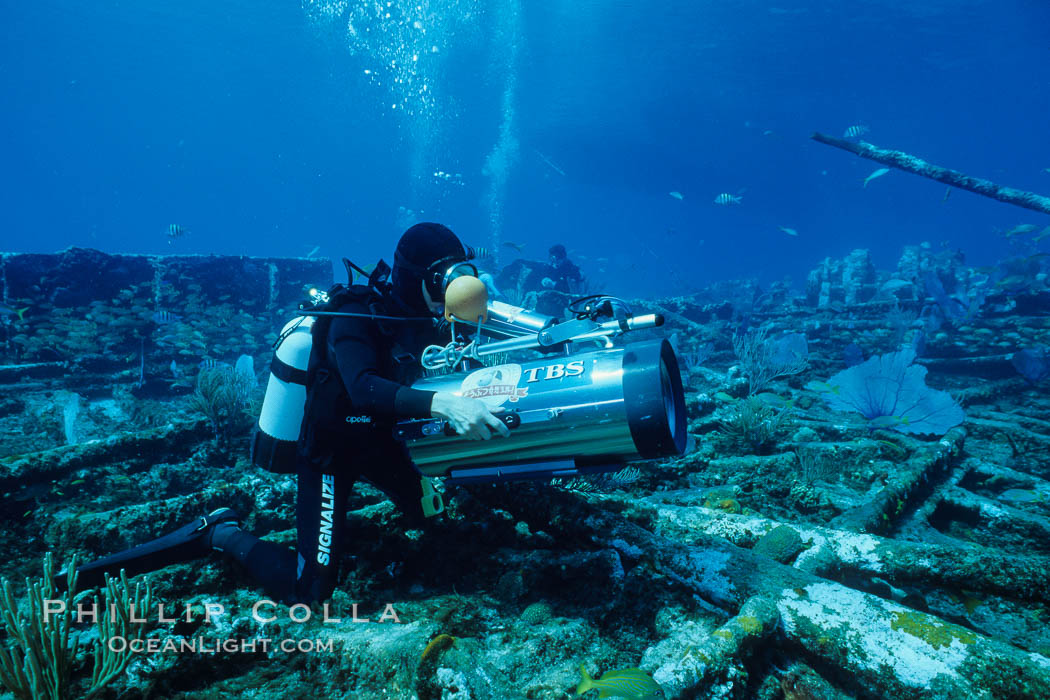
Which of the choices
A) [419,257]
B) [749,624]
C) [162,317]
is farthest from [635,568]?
[162,317]

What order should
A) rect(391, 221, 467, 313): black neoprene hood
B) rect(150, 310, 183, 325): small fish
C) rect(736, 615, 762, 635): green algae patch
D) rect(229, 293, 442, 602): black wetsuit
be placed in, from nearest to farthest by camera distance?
1. rect(736, 615, 762, 635): green algae patch
2. rect(229, 293, 442, 602): black wetsuit
3. rect(391, 221, 467, 313): black neoprene hood
4. rect(150, 310, 183, 325): small fish

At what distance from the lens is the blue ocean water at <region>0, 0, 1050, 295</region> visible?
1488 inches

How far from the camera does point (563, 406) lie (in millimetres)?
Answer: 1948

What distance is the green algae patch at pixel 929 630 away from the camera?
5.41 feet

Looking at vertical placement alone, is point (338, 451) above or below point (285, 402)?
below

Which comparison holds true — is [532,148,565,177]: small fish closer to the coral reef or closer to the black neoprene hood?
the coral reef

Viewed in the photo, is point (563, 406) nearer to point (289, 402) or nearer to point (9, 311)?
point (289, 402)

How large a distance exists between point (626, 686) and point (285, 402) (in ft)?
7.75

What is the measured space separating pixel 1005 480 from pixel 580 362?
5.51 meters

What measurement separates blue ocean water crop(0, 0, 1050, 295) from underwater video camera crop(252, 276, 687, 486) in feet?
71.6

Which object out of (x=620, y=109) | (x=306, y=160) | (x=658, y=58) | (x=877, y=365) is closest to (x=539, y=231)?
(x=306, y=160)

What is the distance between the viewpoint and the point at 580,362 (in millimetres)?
2004

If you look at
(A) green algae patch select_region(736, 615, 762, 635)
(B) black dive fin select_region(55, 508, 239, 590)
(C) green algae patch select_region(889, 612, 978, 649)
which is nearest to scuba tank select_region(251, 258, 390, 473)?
(B) black dive fin select_region(55, 508, 239, 590)

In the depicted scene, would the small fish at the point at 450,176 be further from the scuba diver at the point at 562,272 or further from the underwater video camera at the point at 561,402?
the underwater video camera at the point at 561,402
